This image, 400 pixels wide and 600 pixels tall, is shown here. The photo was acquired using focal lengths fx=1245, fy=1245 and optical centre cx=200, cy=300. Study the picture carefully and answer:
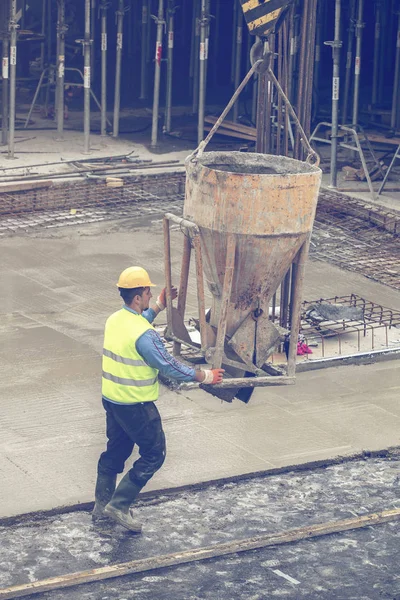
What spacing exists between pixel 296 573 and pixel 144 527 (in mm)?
1094

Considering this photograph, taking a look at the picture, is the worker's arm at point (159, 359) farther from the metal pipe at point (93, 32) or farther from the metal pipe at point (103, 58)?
the metal pipe at point (93, 32)

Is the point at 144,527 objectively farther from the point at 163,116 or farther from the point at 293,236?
the point at 163,116

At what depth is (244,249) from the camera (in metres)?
8.39

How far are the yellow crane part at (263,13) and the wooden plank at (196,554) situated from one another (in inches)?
140

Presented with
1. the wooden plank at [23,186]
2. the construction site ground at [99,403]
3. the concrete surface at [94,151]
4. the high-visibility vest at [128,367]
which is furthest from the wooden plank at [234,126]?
the high-visibility vest at [128,367]

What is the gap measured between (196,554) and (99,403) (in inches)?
107

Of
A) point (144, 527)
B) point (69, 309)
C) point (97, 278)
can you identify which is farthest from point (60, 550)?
point (97, 278)

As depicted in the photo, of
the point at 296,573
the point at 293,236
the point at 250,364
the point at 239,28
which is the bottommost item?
the point at 296,573

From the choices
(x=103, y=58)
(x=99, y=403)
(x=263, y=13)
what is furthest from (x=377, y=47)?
(x=99, y=403)

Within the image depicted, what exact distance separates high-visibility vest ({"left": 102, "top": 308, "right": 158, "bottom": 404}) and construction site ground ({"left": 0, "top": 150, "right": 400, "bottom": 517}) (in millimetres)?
945

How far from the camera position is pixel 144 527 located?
8.01 m

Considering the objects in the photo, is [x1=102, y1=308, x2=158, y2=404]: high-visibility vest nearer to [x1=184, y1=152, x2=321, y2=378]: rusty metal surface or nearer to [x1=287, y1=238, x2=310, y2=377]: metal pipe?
[x1=184, y1=152, x2=321, y2=378]: rusty metal surface

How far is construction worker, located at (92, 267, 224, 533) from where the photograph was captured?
25.5 feet

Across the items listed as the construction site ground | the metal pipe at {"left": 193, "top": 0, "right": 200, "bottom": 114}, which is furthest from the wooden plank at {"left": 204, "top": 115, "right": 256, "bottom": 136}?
the construction site ground
